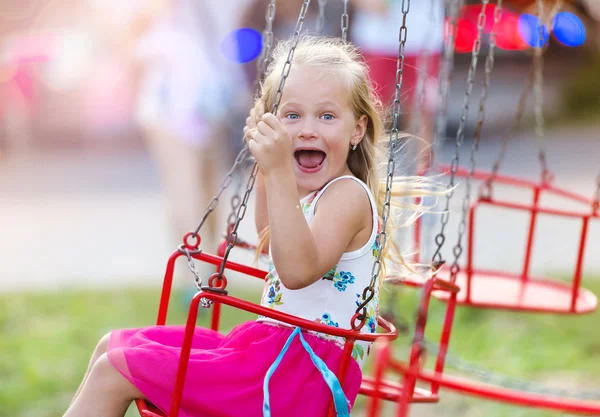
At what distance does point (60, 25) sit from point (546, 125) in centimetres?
605

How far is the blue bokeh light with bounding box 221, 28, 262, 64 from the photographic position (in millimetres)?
6145

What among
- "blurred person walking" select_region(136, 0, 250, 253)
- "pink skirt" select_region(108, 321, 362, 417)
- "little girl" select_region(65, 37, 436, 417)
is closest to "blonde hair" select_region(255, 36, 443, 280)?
"little girl" select_region(65, 37, 436, 417)

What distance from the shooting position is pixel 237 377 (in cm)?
193

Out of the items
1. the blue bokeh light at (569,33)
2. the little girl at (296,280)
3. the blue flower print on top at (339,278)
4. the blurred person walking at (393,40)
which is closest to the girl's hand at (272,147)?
the little girl at (296,280)

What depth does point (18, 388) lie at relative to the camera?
3986 millimetres

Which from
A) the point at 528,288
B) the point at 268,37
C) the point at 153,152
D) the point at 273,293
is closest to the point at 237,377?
the point at 273,293

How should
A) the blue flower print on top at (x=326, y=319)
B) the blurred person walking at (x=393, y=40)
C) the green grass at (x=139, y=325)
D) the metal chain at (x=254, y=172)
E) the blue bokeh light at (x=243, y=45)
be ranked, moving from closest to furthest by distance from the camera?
1. the metal chain at (x=254, y=172)
2. the blue flower print on top at (x=326, y=319)
3. the green grass at (x=139, y=325)
4. the blurred person walking at (x=393, y=40)
5. the blue bokeh light at (x=243, y=45)

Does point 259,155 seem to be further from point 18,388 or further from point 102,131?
point 102,131

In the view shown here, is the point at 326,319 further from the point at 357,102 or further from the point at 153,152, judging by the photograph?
the point at 153,152

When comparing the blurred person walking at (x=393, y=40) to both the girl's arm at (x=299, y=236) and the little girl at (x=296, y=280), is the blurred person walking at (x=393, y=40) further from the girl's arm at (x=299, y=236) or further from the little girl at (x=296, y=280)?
the girl's arm at (x=299, y=236)

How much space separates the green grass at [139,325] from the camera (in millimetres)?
3910

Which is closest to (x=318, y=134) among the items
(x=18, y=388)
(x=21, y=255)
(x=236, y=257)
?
(x=18, y=388)

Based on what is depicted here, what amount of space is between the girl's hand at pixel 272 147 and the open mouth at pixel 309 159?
0.16 meters

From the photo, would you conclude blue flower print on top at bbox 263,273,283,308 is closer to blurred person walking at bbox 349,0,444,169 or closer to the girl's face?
the girl's face
